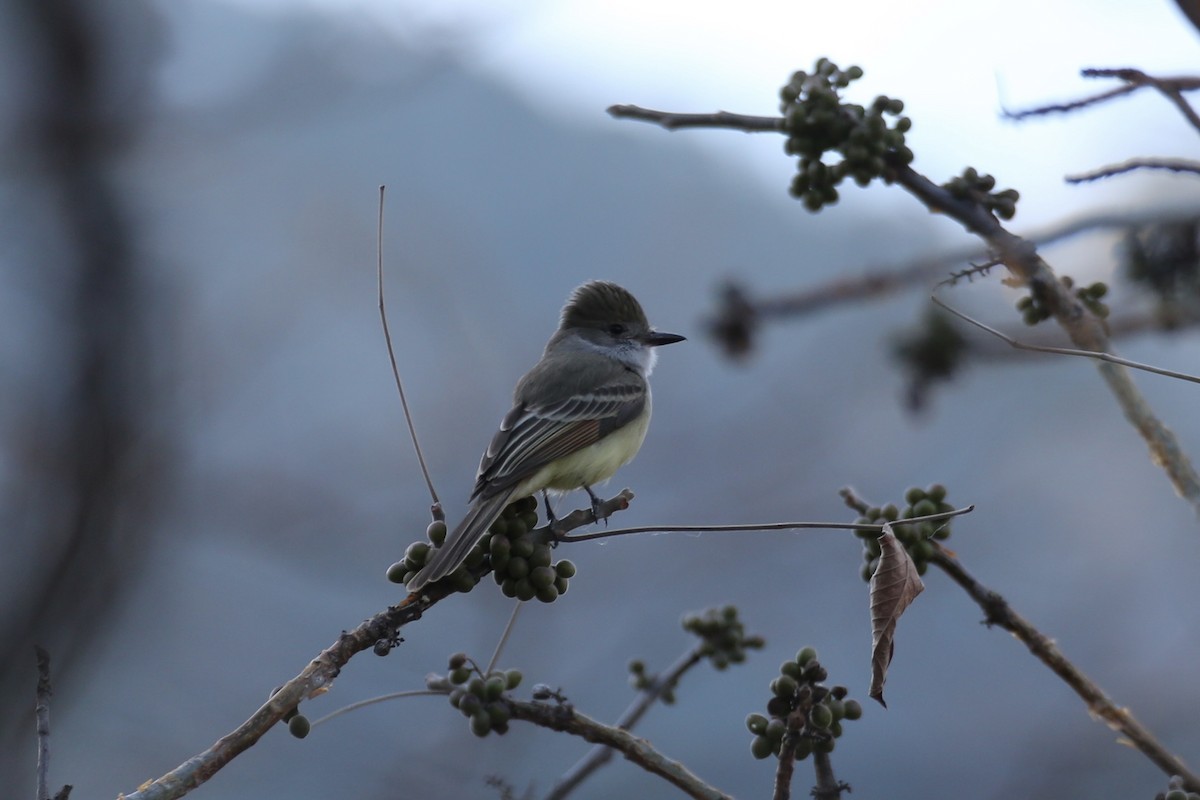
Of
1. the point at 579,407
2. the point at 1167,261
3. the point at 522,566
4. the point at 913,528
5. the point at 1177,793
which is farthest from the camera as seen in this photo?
the point at 579,407

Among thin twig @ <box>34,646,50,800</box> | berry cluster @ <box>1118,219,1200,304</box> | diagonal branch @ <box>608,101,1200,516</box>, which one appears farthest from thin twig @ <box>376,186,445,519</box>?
berry cluster @ <box>1118,219,1200,304</box>

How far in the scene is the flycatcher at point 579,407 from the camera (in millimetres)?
4508

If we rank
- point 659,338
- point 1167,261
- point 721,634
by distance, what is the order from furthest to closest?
1. point 659,338
2. point 1167,261
3. point 721,634

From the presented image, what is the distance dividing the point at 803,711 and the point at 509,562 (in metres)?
0.75

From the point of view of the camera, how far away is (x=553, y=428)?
16.5 ft

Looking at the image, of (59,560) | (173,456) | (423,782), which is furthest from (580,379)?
(59,560)

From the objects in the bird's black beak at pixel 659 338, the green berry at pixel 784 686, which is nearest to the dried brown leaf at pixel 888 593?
the green berry at pixel 784 686

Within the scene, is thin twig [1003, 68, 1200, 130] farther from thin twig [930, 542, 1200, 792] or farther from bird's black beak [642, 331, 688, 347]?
bird's black beak [642, 331, 688, 347]

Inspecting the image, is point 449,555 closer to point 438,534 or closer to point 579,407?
point 438,534

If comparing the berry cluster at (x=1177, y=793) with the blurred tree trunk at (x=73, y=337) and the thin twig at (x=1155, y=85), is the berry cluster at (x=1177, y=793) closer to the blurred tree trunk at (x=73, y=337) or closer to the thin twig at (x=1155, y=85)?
the thin twig at (x=1155, y=85)

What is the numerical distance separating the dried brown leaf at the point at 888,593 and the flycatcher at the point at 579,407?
5.50 ft

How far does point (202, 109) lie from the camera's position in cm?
691

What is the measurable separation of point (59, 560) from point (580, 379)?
2935 millimetres

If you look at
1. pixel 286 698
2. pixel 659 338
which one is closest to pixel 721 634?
pixel 286 698
